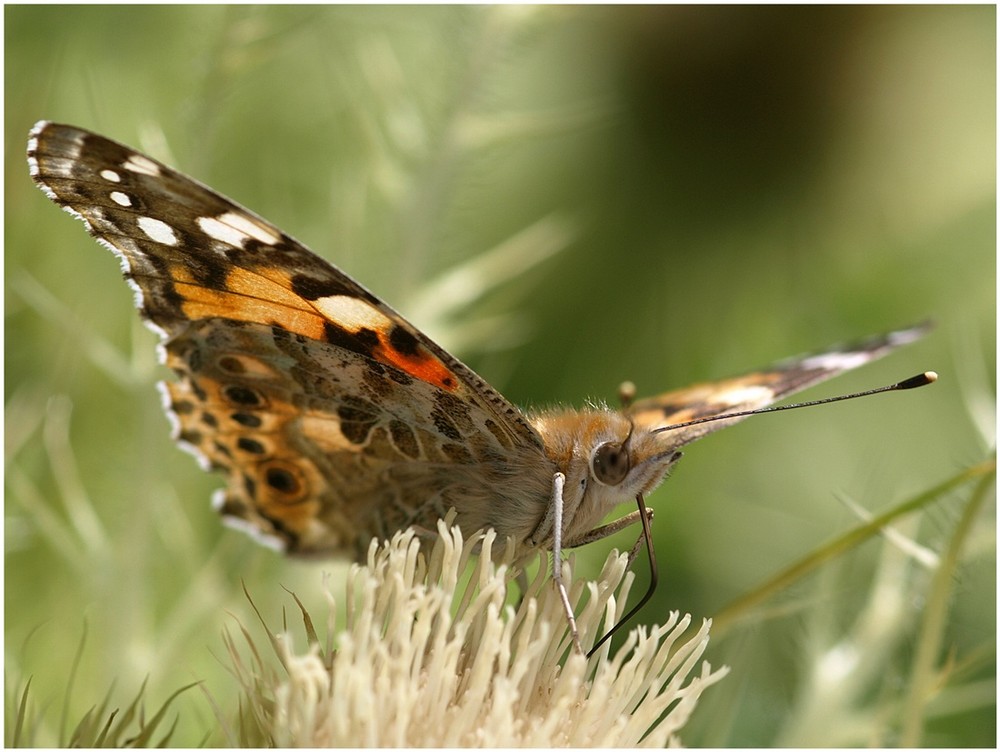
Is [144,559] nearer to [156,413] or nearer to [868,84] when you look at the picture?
[156,413]

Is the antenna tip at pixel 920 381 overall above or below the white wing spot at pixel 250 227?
below

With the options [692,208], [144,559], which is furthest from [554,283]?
[144,559]

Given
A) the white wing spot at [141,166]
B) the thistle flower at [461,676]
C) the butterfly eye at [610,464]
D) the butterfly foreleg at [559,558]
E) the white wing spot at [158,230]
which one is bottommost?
the thistle flower at [461,676]

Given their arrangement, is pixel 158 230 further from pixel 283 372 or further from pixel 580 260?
pixel 580 260

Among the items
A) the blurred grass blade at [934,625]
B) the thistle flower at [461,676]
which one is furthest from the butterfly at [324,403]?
the blurred grass blade at [934,625]

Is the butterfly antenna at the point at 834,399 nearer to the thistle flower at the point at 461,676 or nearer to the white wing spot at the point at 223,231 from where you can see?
the thistle flower at the point at 461,676

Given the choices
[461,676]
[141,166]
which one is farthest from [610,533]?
[141,166]

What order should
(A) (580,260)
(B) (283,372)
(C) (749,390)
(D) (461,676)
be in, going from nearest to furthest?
1. (D) (461,676)
2. (B) (283,372)
3. (C) (749,390)
4. (A) (580,260)
